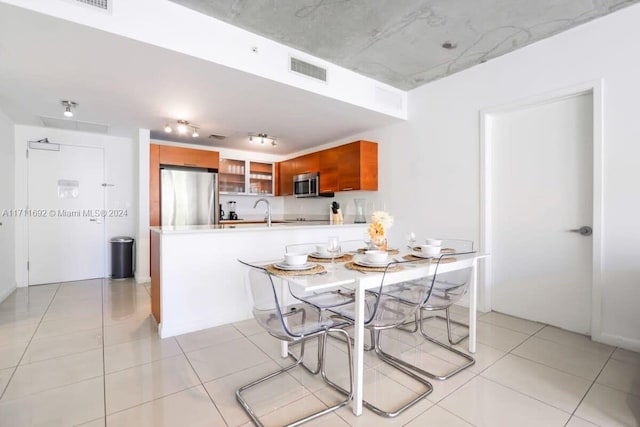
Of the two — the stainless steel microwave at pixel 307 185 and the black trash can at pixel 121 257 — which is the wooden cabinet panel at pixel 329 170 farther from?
the black trash can at pixel 121 257

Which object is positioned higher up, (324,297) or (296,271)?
(296,271)

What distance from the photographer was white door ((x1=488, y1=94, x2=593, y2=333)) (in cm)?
264

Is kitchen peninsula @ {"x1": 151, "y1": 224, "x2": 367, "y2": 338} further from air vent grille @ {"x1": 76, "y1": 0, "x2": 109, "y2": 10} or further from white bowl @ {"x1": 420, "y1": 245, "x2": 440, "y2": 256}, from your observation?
air vent grille @ {"x1": 76, "y1": 0, "x2": 109, "y2": 10}

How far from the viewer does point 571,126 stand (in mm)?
2695

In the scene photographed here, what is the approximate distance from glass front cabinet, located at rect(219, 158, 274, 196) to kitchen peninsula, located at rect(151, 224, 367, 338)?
2701 mm

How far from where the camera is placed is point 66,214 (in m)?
4.49

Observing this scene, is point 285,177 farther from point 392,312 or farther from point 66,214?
point 392,312

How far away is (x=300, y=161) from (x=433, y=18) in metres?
3.46

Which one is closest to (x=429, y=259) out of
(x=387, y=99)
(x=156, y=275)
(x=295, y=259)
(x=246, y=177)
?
(x=295, y=259)

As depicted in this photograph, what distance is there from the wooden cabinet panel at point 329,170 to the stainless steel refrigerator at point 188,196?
178cm

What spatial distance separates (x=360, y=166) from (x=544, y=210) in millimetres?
2167

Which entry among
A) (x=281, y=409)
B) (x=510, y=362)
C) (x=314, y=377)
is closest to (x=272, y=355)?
(x=314, y=377)

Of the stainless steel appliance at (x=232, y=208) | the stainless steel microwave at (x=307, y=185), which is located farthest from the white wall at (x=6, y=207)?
the stainless steel microwave at (x=307, y=185)

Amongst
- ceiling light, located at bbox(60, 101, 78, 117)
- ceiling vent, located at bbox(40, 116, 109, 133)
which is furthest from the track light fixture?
ceiling light, located at bbox(60, 101, 78, 117)
